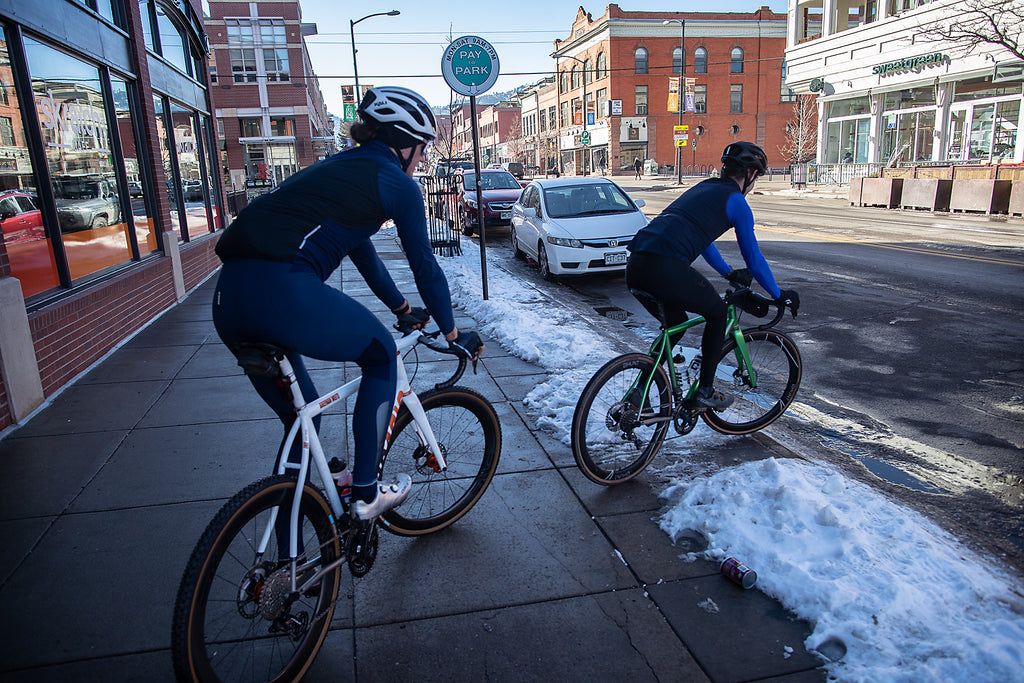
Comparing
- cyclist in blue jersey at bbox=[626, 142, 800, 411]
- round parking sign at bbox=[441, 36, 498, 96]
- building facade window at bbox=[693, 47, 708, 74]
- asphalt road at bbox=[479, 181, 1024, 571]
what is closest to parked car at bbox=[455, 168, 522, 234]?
asphalt road at bbox=[479, 181, 1024, 571]

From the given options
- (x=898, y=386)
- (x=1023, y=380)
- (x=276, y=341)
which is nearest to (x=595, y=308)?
(x=898, y=386)

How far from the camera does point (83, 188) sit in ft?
24.1

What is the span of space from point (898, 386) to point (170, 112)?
37.7ft

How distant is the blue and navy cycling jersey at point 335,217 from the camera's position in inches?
94.5

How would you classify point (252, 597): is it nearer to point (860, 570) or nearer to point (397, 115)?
point (397, 115)

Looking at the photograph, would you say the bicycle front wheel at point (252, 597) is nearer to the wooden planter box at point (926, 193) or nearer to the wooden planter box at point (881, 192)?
the wooden planter box at point (926, 193)


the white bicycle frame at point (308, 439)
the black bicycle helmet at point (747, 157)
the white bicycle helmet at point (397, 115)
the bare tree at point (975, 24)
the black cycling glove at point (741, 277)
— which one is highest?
the bare tree at point (975, 24)

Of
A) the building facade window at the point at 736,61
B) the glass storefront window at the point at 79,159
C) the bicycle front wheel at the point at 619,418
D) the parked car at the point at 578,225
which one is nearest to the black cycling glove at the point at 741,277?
the bicycle front wheel at the point at 619,418

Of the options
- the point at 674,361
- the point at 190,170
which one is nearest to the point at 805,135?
the point at 190,170

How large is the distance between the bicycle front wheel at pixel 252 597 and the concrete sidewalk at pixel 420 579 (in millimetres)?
198

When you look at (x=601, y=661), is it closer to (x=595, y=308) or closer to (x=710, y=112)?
(x=595, y=308)

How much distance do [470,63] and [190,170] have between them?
6.89 meters

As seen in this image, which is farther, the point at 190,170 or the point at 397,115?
the point at 190,170

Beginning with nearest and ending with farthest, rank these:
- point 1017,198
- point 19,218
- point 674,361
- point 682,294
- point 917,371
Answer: point 682,294 → point 674,361 → point 19,218 → point 917,371 → point 1017,198
